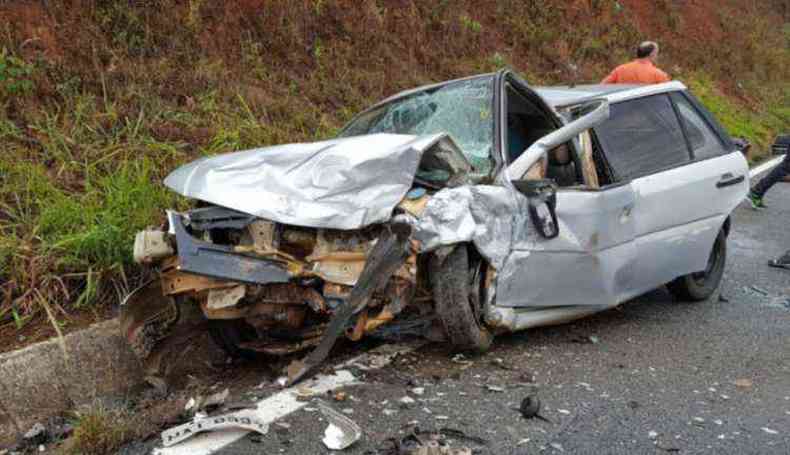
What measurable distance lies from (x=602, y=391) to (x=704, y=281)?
2.16 meters

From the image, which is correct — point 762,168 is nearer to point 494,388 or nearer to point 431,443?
point 494,388

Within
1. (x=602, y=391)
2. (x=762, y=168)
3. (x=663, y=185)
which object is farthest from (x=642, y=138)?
(x=762, y=168)

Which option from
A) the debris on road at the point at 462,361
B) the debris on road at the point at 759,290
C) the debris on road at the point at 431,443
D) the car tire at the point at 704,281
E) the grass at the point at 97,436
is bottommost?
the debris on road at the point at 759,290

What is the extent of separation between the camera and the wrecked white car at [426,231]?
3451 millimetres

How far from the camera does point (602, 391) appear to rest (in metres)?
3.59

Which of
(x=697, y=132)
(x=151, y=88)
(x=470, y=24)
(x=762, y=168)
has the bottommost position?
(x=762, y=168)

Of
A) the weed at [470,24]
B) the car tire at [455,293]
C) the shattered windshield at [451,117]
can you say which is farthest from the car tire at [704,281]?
the weed at [470,24]

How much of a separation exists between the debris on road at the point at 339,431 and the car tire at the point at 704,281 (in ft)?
9.73

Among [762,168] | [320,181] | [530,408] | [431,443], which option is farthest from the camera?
[762,168]

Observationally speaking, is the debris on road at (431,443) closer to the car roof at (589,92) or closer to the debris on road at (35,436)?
the debris on road at (35,436)

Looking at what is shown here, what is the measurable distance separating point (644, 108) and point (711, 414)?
231cm

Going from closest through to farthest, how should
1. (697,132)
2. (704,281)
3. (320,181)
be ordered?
(320,181) < (697,132) < (704,281)

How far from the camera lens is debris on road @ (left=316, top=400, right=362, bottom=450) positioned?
2916mm

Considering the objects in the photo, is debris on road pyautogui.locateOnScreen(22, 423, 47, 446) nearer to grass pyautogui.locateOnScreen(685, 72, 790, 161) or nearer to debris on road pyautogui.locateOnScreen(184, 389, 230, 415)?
debris on road pyautogui.locateOnScreen(184, 389, 230, 415)
